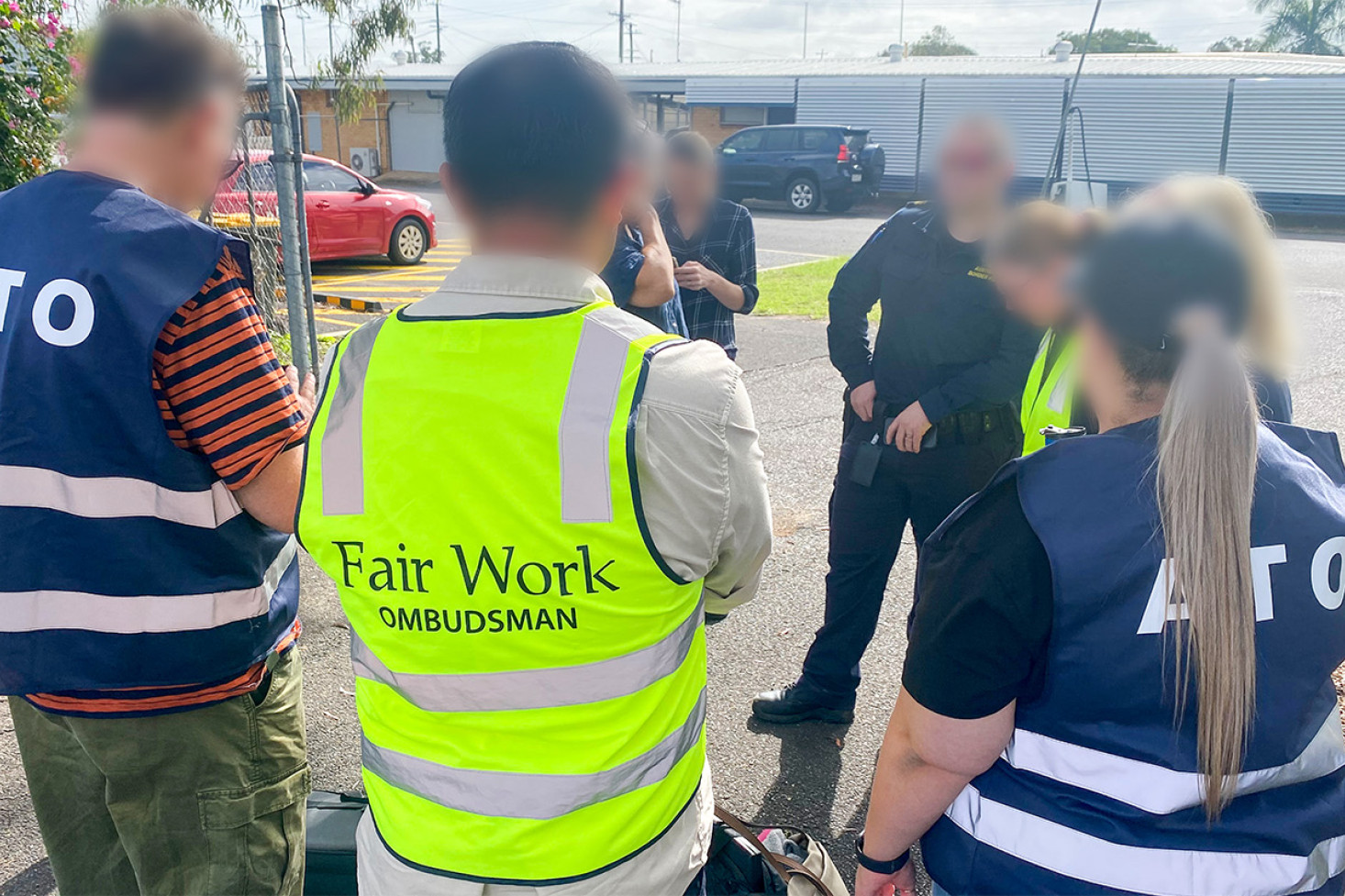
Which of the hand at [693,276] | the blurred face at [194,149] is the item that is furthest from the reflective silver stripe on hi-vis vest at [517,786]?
the hand at [693,276]

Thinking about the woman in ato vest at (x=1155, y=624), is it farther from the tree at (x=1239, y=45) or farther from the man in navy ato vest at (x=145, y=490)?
the tree at (x=1239, y=45)

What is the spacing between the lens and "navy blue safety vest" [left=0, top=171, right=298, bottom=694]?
1536 mm

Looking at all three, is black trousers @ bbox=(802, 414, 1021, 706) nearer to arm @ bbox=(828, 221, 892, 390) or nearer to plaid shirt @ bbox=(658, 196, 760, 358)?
arm @ bbox=(828, 221, 892, 390)

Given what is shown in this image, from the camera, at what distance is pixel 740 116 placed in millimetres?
28547

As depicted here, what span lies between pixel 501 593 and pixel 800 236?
16966mm

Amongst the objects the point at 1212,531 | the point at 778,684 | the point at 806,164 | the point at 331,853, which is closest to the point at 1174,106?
the point at 806,164

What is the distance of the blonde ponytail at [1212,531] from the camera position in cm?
124

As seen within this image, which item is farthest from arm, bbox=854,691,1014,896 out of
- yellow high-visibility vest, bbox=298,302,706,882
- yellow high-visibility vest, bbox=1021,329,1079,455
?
yellow high-visibility vest, bbox=1021,329,1079,455

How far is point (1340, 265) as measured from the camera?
13.7 meters

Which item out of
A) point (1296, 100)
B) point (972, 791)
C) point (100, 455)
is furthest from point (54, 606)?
point (1296, 100)

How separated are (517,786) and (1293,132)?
22.7 metres

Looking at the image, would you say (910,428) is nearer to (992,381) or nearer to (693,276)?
(992,381)

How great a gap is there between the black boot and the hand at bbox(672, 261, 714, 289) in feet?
5.31

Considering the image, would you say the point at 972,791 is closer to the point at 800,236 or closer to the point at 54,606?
the point at 54,606
